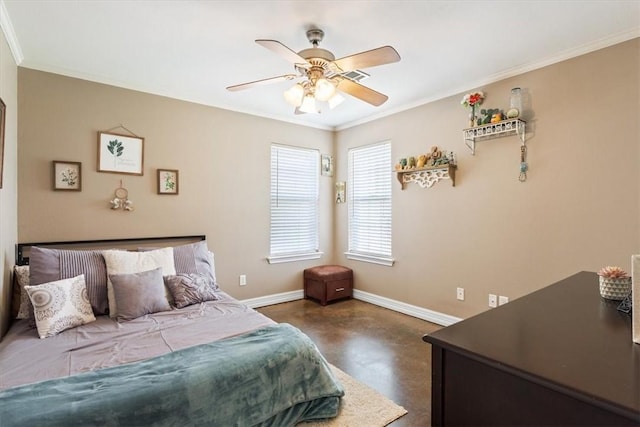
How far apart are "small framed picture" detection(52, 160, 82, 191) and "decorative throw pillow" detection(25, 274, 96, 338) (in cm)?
103

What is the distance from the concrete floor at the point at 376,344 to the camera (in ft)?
7.45

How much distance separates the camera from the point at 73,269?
100.0 inches

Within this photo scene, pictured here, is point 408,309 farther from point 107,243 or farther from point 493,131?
point 107,243

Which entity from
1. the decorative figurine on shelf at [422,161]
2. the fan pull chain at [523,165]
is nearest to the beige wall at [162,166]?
the decorative figurine on shelf at [422,161]

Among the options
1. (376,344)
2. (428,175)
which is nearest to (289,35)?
(428,175)

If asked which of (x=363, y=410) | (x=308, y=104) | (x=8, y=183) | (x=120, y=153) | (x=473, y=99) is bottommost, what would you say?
(x=363, y=410)

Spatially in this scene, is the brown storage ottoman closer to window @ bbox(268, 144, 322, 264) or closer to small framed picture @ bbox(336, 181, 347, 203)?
window @ bbox(268, 144, 322, 264)

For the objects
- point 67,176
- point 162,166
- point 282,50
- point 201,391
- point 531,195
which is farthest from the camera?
point 162,166

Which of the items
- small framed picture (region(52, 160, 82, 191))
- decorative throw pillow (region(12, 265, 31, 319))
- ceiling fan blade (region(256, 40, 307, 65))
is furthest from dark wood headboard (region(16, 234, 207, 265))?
ceiling fan blade (region(256, 40, 307, 65))

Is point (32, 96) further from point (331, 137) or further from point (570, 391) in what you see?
point (570, 391)

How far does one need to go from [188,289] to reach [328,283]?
1.99m

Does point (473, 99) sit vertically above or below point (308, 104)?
above

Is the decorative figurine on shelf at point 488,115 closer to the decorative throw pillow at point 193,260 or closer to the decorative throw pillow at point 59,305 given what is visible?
the decorative throw pillow at point 193,260

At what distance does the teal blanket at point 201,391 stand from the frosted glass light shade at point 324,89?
1583 millimetres
